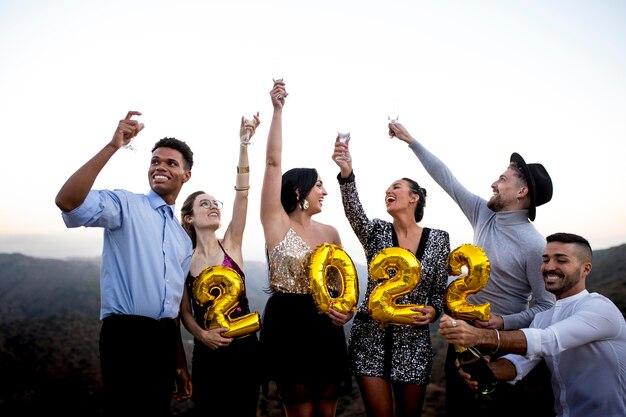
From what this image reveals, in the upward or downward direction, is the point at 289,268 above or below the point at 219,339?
above

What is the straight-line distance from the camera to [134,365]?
273cm

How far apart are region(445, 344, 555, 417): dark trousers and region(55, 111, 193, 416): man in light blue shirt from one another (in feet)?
7.04

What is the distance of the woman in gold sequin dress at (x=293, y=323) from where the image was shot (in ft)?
10.8

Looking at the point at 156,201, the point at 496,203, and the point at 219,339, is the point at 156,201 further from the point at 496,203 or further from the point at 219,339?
the point at 496,203

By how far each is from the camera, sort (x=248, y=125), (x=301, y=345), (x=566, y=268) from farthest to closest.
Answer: (x=248, y=125), (x=301, y=345), (x=566, y=268)

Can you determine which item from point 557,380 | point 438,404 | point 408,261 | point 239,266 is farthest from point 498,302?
point 438,404

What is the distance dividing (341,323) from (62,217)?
191 cm

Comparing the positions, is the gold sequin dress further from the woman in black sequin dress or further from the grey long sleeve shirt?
the grey long sleeve shirt

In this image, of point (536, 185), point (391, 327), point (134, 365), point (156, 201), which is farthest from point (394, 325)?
point (156, 201)

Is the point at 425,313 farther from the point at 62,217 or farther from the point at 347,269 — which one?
the point at 62,217

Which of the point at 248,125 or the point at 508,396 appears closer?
the point at 508,396

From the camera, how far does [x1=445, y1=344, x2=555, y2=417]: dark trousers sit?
334 centimetres

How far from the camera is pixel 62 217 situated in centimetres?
257

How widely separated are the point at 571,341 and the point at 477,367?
614mm
